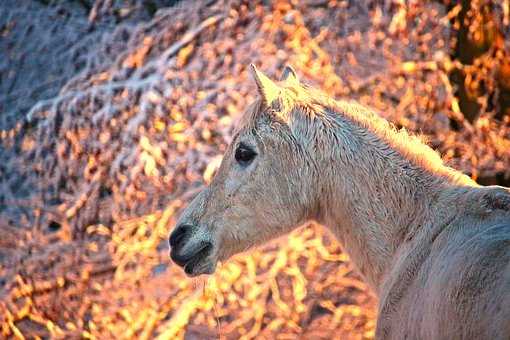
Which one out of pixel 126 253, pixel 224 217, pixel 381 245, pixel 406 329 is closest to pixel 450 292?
pixel 406 329

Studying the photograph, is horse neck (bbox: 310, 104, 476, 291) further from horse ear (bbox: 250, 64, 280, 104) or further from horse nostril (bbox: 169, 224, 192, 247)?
horse nostril (bbox: 169, 224, 192, 247)

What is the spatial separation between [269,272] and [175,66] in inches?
60.4

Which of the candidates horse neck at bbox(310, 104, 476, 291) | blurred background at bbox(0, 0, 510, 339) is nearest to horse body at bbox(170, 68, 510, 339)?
horse neck at bbox(310, 104, 476, 291)

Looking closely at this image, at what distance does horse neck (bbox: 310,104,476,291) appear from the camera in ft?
11.2

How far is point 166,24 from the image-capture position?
6.36 m

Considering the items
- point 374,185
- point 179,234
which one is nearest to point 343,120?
point 374,185

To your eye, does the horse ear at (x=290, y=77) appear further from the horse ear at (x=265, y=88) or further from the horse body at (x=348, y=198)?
the horse ear at (x=265, y=88)

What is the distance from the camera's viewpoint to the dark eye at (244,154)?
3.63 meters

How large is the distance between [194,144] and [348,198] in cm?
257

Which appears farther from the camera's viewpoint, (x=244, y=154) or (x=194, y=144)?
(x=194, y=144)

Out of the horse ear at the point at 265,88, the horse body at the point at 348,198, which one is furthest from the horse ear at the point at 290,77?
the horse ear at the point at 265,88

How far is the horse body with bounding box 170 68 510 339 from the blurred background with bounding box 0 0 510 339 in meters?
2.00

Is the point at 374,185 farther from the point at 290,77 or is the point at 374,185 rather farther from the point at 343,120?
the point at 290,77

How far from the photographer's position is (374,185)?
347 centimetres
